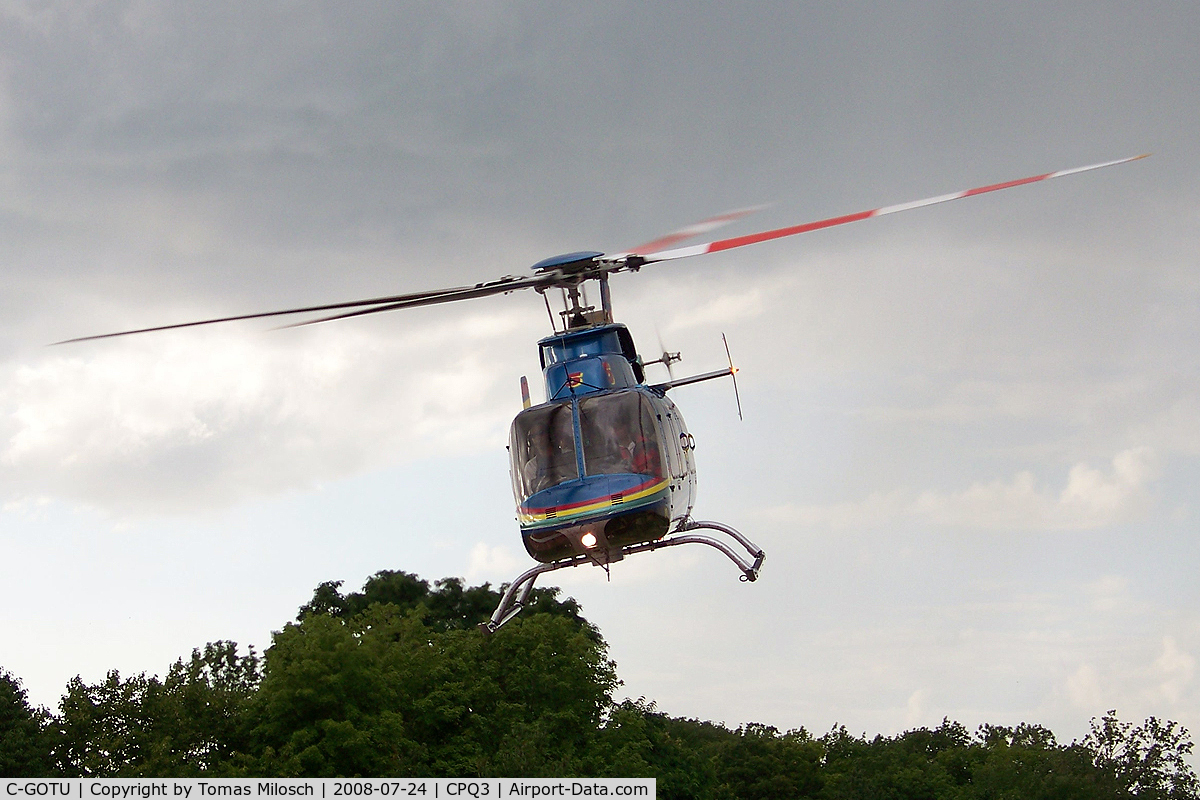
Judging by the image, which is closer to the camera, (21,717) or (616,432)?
(616,432)

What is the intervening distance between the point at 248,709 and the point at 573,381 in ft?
88.6

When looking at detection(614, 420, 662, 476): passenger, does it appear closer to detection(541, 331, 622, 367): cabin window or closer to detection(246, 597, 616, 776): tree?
detection(541, 331, 622, 367): cabin window

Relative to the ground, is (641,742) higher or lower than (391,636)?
lower

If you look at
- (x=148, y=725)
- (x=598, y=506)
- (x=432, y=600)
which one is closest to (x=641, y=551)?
(x=598, y=506)

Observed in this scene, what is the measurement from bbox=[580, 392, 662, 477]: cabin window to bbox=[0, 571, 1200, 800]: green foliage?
78.7 feet

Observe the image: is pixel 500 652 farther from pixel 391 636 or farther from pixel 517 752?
pixel 517 752

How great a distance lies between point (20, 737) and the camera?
4491 centimetres

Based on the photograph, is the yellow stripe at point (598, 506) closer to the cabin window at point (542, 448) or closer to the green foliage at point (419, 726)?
the cabin window at point (542, 448)

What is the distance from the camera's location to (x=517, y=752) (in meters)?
45.4

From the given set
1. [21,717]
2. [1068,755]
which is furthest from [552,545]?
[1068,755]

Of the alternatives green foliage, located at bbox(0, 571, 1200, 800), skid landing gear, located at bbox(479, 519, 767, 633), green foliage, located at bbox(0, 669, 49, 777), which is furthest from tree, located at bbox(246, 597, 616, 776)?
skid landing gear, located at bbox(479, 519, 767, 633)

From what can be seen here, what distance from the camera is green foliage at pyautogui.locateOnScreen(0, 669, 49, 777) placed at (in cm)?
4372

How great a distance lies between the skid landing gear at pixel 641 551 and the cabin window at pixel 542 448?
4.09ft

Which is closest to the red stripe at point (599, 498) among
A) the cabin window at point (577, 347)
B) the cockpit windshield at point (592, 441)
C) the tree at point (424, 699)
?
the cockpit windshield at point (592, 441)
